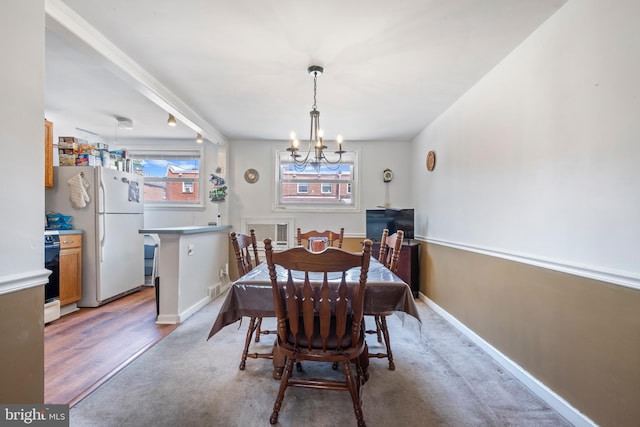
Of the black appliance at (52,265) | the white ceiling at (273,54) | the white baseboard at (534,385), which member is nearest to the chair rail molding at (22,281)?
the white ceiling at (273,54)

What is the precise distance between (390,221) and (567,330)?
2.64m

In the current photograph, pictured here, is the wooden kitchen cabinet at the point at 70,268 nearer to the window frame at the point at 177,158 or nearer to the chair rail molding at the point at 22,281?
the window frame at the point at 177,158

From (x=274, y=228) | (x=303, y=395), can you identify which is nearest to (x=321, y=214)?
(x=274, y=228)

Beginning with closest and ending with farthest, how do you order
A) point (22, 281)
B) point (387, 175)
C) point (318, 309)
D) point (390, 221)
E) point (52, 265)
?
point (22, 281) < point (318, 309) < point (52, 265) < point (390, 221) < point (387, 175)

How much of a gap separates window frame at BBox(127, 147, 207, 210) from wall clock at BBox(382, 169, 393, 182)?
2.87 metres

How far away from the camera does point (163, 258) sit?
3.06m

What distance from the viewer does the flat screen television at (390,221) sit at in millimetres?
4141

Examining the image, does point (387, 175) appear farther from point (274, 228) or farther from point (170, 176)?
point (170, 176)

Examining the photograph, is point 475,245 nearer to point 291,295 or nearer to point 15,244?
point 291,295

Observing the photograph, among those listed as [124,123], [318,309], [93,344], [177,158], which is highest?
[124,123]

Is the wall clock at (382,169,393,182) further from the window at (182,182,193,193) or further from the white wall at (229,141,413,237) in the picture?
the window at (182,182,193,193)

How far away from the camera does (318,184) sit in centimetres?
493

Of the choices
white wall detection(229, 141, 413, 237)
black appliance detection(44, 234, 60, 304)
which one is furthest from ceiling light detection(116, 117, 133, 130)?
black appliance detection(44, 234, 60, 304)

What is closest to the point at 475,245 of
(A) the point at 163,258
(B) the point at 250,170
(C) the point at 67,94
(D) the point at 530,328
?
(D) the point at 530,328
